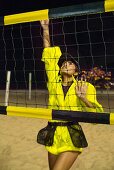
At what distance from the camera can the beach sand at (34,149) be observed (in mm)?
5684

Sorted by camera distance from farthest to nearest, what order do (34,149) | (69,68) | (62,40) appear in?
1. (62,40)
2. (34,149)
3. (69,68)

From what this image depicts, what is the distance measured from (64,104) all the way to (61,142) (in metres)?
0.37

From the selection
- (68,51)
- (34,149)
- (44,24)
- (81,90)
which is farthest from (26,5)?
(81,90)

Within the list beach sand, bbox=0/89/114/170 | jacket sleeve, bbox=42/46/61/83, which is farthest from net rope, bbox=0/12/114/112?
jacket sleeve, bbox=42/46/61/83

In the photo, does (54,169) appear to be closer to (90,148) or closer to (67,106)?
(67,106)

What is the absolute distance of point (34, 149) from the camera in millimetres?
6410

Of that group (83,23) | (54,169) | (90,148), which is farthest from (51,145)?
(83,23)

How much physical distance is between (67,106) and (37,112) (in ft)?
1.01

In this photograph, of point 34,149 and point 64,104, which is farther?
point 34,149

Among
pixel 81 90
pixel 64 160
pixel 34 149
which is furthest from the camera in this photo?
pixel 34 149

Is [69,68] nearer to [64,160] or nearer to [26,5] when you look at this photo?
[64,160]

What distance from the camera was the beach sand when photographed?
568 cm

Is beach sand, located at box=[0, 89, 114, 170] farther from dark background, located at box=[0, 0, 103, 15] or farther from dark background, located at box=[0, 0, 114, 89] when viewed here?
dark background, located at box=[0, 0, 103, 15]

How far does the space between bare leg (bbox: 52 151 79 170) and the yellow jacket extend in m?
0.44
